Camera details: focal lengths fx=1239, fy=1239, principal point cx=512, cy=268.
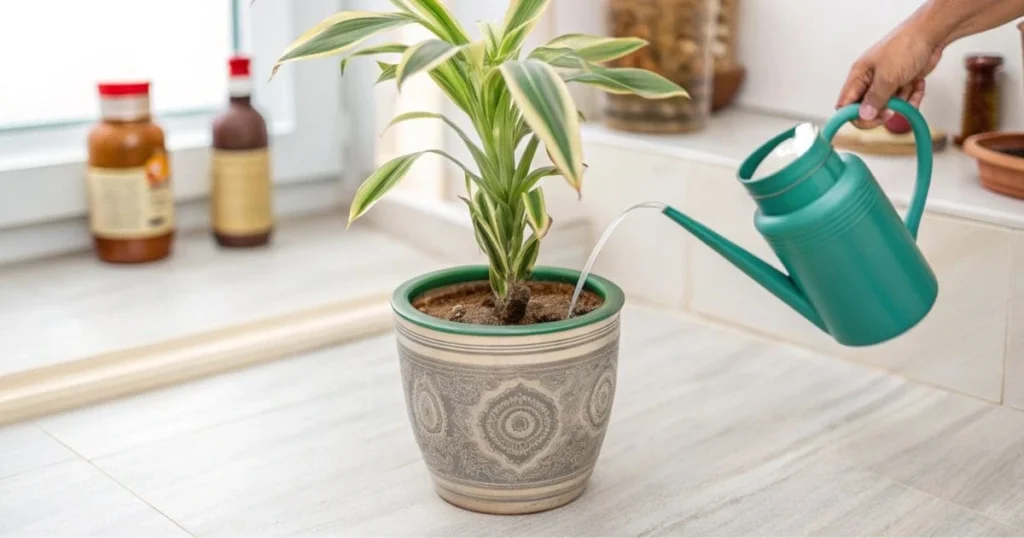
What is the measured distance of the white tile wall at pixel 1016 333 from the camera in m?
1.20

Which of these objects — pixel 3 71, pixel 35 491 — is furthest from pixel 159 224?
pixel 35 491

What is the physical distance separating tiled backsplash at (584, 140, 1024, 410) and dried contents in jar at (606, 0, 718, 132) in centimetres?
7

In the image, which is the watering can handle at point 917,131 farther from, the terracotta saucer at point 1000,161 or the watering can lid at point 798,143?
the terracotta saucer at point 1000,161

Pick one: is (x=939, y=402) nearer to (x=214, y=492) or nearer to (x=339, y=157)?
(x=214, y=492)

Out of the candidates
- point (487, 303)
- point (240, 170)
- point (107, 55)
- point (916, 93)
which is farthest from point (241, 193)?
point (916, 93)

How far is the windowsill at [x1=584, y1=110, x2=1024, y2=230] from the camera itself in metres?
1.24

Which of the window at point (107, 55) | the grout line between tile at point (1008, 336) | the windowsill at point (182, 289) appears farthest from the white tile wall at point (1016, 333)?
the window at point (107, 55)

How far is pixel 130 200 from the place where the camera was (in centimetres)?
150

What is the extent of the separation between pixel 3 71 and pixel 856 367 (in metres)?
1.06

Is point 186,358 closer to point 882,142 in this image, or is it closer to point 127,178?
point 127,178

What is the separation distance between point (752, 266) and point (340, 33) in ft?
1.24

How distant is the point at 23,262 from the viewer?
156cm

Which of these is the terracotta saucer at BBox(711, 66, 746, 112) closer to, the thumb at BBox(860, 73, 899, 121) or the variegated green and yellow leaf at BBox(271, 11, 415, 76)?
the thumb at BBox(860, 73, 899, 121)

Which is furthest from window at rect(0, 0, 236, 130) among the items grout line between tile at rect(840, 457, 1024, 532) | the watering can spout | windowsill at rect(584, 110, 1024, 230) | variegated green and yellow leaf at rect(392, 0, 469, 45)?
grout line between tile at rect(840, 457, 1024, 532)
